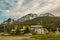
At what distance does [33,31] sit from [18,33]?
7426 mm

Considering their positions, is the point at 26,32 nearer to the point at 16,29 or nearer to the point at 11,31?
the point at 16,29

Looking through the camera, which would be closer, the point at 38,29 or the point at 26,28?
the point at 26,28

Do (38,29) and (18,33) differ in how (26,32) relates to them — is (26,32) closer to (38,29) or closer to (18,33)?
(18,33)

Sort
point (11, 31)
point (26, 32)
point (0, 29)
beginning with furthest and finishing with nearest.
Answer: point (0, 29)
point (11, 31)
point (26, 32)

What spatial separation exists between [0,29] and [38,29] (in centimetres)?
2906

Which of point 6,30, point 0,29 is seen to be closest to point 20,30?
point 6,30

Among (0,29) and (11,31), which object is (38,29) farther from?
(0,29)

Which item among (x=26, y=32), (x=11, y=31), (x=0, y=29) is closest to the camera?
(x=26, y=32)

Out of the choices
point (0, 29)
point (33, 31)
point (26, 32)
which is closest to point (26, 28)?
point (26, 32)

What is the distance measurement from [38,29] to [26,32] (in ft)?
25.5

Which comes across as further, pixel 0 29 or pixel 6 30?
pixel 0 29

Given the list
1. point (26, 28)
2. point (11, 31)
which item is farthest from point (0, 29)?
point (26, 28)

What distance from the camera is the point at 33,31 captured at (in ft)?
216

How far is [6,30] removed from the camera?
63.5 m
